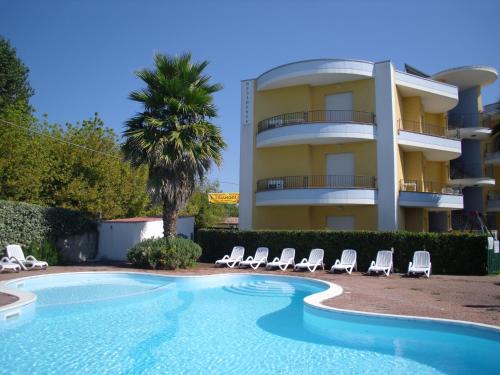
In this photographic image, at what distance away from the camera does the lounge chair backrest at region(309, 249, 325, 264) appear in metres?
18.8

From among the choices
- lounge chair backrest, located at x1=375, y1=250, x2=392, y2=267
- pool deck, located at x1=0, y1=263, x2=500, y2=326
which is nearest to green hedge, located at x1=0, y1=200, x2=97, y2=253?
pool deck, located at x1=0, y1=263, x2=500, y2=326

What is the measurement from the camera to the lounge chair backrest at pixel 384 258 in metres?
17.4

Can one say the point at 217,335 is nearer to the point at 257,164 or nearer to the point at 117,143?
the point at 257,164

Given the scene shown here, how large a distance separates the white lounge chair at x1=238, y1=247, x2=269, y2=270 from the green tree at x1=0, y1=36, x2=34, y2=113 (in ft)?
74.6

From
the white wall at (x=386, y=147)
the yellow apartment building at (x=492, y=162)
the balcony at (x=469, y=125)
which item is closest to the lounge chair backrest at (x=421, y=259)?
the white wall at (x=386, y=147)

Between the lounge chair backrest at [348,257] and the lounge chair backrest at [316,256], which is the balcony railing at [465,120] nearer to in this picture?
the lounge chair backrest at [348,257]

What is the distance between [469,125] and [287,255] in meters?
20.2

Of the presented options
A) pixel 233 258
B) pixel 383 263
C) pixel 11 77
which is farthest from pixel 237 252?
pixel 11 77

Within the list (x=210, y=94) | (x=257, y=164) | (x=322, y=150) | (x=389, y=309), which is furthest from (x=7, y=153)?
(x=389, y=309)

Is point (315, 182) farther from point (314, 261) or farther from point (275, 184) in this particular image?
point (314, 261)

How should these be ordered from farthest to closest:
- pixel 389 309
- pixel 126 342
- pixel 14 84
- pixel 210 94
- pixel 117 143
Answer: pixel 14 84
pixel 117 143
pixel 210 94
pixel 389 309
pixel 126 342

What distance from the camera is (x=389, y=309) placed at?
1005 cm

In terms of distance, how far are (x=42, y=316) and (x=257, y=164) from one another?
1701cm

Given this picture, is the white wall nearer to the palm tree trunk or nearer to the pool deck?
the pool deck
